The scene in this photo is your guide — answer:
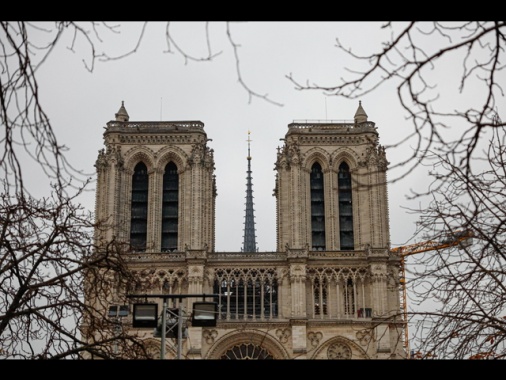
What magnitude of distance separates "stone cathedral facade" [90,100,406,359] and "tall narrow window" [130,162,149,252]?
7 cm

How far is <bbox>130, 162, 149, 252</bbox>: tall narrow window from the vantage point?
163 feet

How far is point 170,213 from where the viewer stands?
5016 centimetres

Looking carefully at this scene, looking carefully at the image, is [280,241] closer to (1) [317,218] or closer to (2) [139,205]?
(1) [317,218]

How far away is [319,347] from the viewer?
156 feet

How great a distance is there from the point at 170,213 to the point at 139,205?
1.89m

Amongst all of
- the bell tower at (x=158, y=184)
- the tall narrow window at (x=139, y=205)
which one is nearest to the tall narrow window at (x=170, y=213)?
the bell tower at (x=158, y=184)

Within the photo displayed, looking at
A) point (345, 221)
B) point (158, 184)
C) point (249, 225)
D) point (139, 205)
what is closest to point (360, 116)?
point (345, 221)

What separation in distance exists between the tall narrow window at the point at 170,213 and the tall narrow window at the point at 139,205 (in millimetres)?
1076

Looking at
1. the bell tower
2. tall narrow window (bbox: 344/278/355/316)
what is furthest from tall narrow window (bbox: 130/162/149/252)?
tall narrow window (bbox: 344/278/355/316)

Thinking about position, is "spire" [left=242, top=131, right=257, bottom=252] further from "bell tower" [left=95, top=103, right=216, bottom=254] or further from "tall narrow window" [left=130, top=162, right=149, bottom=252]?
"tall narrow window" [left=130, top=162, right=149, bottom=252]

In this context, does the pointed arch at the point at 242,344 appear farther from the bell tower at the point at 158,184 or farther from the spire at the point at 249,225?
the spire at the point at 249,225
